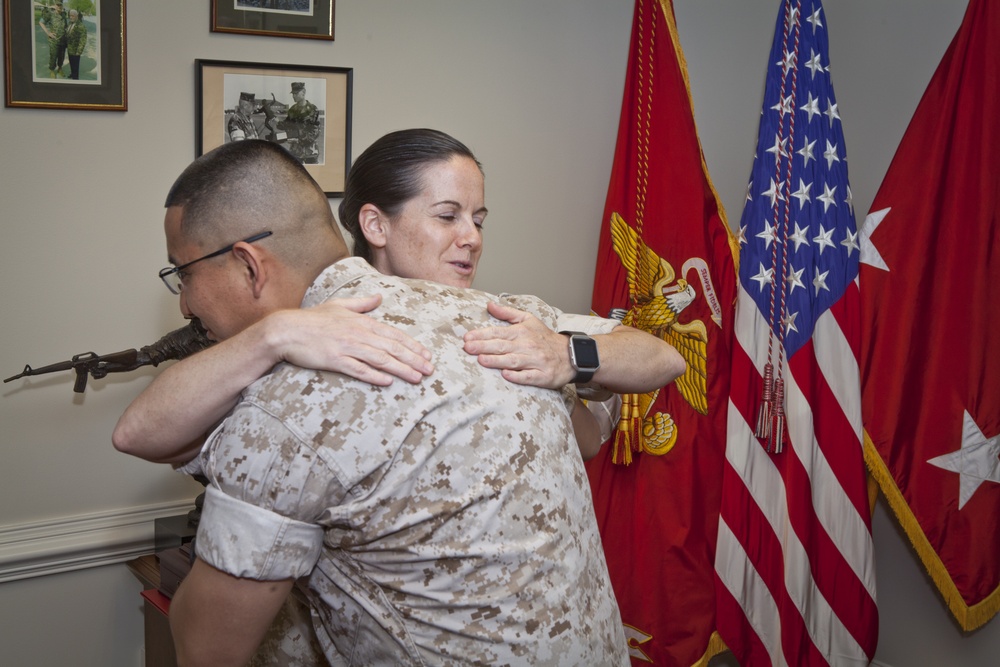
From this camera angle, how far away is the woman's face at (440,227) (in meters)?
1.58

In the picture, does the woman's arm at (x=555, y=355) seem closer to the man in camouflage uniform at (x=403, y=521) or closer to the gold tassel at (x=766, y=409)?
the man in camouflage uniform at (x=403, y=521)

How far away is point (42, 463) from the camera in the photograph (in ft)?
7.34

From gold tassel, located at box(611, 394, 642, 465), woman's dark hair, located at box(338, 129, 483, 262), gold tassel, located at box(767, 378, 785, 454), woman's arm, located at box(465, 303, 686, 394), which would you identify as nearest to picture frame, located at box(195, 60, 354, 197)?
woman's dark hair, located at box(338, 129, 483, 262)

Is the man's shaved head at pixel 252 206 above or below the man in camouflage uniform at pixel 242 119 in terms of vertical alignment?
below

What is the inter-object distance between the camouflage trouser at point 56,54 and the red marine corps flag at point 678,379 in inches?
64.8

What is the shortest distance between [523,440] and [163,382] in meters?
0.52

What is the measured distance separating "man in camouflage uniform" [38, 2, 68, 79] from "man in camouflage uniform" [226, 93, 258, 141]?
0.42m

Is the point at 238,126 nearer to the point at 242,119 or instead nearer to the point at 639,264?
the point at 242,119

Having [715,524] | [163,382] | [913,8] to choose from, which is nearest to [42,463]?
[163,382]

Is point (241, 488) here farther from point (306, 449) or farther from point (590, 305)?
point (590, 305)

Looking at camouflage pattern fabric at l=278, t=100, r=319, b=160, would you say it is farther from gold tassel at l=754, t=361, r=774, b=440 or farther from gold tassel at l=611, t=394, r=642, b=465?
gold tassel at l=754, t=361, r=774, b=440

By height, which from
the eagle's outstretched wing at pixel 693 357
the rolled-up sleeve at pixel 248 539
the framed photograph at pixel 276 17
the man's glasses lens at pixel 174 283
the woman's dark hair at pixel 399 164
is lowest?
the eagle's outstretched wing at pixel 693 357

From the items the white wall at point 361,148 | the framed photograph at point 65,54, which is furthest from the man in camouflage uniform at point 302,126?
the framed photograph at point 65,54

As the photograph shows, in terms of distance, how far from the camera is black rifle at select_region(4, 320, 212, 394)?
2084 mm
